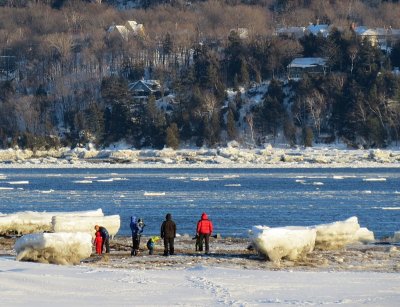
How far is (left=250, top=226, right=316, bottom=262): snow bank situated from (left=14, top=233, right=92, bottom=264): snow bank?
11.5 ft

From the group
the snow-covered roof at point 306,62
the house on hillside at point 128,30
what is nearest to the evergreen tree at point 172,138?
the snow-covered roof at point 306,62

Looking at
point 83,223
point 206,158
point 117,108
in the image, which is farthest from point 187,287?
point 117,108

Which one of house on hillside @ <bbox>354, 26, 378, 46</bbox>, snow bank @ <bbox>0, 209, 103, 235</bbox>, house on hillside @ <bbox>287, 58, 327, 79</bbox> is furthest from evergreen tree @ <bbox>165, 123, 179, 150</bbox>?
snow bank @ <bbox>0, 209, 103, 235</bbox>

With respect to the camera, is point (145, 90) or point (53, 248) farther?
point (145, 90)

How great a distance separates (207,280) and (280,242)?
4477mm

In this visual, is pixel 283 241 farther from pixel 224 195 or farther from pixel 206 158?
pixel 206 158

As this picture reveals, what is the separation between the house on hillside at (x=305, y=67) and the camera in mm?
106250

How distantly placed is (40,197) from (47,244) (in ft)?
104

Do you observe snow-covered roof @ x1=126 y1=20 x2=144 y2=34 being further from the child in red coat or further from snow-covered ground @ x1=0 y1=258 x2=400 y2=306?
snow-covered ground @ x1=0 y1=258 x2=400 y2=306

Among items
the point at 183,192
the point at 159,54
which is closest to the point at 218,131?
the point at 159,54

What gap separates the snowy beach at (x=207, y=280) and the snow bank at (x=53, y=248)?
12.9 inches

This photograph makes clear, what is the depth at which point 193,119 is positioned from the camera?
330 ft

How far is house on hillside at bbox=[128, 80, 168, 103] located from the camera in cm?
10806

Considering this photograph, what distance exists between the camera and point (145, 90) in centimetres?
10944
